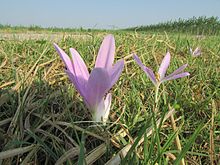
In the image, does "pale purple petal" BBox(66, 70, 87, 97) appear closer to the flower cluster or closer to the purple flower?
the flower cluster

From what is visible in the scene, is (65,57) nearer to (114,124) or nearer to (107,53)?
(107,53)

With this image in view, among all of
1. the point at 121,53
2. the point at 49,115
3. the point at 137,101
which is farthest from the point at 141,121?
the point at 121,53

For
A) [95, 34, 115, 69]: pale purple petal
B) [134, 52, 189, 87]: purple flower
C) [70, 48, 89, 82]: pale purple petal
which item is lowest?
[134, 52, 189, 87]: purple flower

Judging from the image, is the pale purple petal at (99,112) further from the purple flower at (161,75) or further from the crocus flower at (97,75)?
the purple flower at (161,75)

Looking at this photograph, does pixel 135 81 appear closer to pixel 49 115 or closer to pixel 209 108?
pixel 209 108

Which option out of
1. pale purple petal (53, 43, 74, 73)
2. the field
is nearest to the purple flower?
the field

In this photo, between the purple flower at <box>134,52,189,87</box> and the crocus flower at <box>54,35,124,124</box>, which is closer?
the crocus flower at <box>54,35,124,124</box>

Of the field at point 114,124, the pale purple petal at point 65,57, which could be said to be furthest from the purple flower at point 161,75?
the pale purple petal at point 65,57

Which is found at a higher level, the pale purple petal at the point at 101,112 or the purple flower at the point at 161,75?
the purple flower at the point at 161,75
